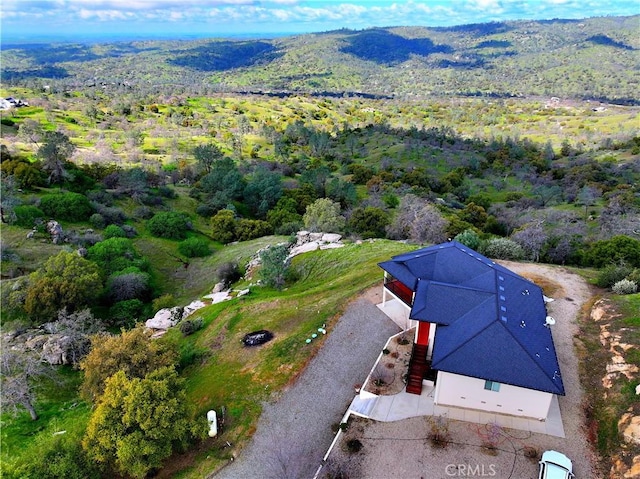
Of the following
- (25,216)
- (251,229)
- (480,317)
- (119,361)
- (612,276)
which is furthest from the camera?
(251,229)

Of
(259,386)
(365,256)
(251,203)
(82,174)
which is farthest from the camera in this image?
(251,203)

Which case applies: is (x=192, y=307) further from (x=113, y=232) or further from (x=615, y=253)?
(x=615, y=253)

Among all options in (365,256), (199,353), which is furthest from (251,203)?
(199,353)

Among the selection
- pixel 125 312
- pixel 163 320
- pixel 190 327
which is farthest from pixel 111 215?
pixel 190 327

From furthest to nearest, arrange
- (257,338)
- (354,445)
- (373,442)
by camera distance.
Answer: (257,338) < (373,442) < (354,445)

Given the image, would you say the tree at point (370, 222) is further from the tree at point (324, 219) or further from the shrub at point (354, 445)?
the shrub at point (354, 445)

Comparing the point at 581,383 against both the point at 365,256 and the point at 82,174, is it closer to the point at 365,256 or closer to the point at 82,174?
the point at 365,256

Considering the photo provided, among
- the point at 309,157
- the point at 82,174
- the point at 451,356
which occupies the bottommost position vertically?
the point at 309,157
